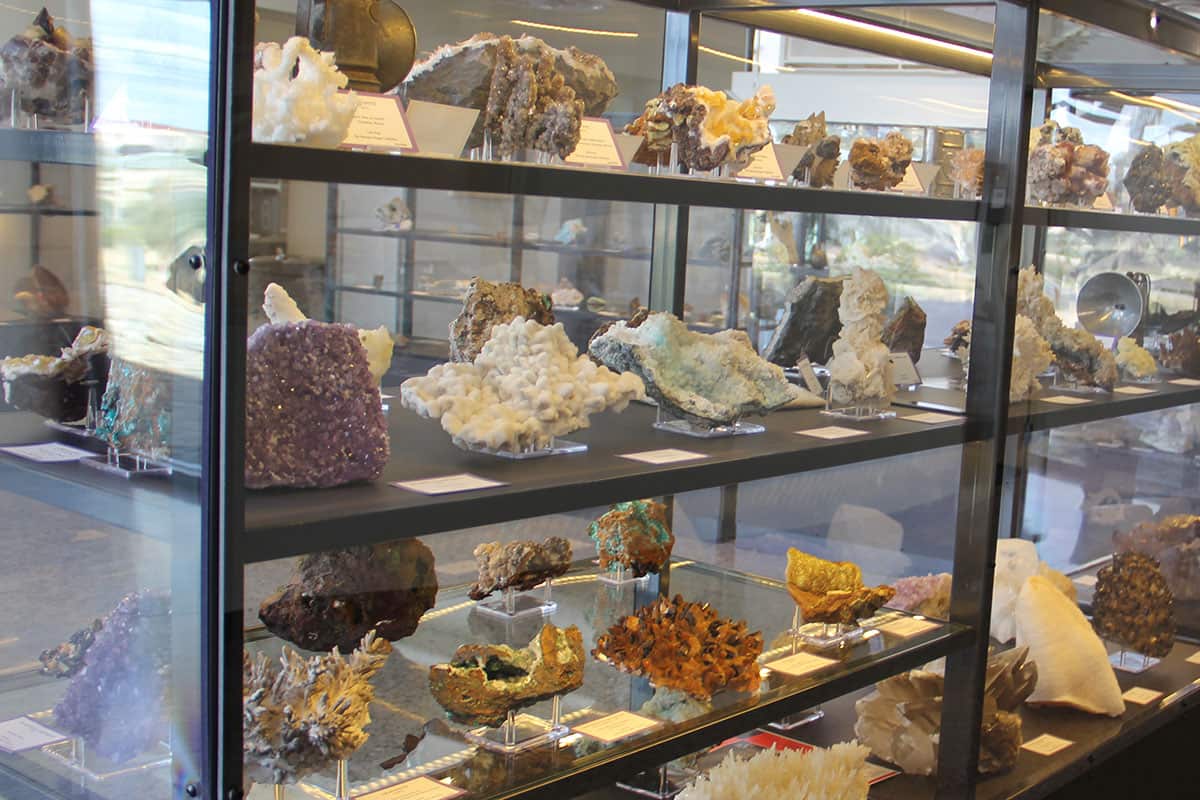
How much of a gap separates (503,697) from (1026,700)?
1296mm

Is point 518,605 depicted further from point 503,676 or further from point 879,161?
point 879,161

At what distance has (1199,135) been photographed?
2875 mm

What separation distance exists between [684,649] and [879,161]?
0.90 meters

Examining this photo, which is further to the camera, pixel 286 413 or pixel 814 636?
pixel 814 636

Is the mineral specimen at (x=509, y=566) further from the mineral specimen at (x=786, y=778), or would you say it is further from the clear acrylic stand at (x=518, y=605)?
the mineral specimen at (x=786, y=778)

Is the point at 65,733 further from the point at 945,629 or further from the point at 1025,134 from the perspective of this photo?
the point at 1025,134

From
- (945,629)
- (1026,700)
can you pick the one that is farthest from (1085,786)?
(945,629)

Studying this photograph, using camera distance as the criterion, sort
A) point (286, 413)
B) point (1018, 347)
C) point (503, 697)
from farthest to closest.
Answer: point (1018, 347), point (503, 697), point (286, 413)

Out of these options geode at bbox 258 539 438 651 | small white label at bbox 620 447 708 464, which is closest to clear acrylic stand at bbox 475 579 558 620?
→ geode at bbox 258 539 438 651

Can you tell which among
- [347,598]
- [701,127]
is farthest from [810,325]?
[347,598]

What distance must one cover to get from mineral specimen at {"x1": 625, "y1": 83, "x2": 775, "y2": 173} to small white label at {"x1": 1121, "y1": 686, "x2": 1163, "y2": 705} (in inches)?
59.8

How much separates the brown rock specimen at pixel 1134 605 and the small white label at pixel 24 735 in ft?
6.97

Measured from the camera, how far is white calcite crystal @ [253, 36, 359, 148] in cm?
125

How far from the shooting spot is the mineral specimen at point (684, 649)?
1924 millimetres
